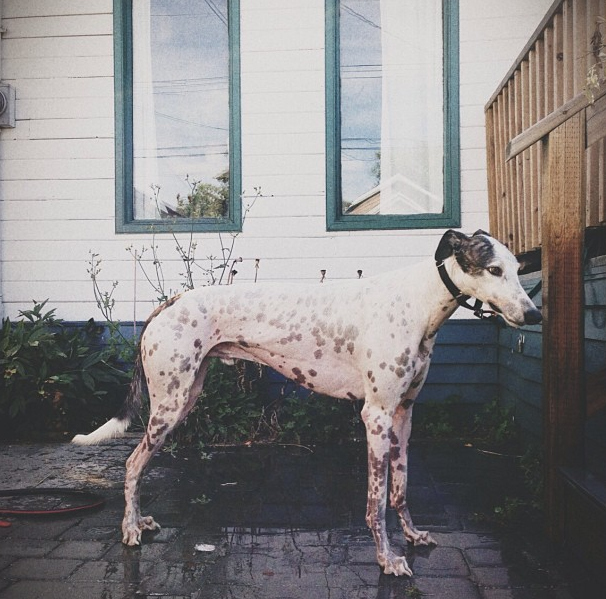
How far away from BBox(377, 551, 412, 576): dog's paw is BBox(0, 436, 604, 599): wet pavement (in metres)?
0.04

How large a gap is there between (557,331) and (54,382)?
4104 mm

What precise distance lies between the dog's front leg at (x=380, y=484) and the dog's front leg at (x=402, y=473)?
0.25 meters

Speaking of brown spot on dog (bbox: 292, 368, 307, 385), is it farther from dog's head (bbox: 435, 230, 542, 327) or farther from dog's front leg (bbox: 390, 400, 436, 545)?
dog's head (bbox: 435, 230, 542, 327)

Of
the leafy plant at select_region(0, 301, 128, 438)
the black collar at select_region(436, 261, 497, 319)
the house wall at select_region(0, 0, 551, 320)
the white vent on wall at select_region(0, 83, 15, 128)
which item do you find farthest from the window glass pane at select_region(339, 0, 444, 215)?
the white vent on wall at select_region(0, 83, 15, 128)

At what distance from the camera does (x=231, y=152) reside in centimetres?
571

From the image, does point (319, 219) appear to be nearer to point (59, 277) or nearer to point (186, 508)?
point (59, 277)

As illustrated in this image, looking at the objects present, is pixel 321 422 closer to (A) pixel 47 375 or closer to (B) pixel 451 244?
(A) pixel 47 375

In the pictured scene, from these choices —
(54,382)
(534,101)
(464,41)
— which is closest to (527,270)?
(534,101)

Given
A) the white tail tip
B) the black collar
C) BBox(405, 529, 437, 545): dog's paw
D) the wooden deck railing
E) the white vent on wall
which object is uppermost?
the white vent on wall

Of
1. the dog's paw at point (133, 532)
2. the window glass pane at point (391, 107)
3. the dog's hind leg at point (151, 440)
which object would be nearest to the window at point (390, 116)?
the window glass pane at point (391, 107)

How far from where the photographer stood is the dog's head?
251 cm

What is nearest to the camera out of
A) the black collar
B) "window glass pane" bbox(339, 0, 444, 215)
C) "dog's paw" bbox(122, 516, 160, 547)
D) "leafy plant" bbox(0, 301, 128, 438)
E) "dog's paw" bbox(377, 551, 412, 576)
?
"dog's paw" bbox(377, 551, 412, 576)

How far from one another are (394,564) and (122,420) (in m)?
1.51

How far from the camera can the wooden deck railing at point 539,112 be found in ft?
9.78
